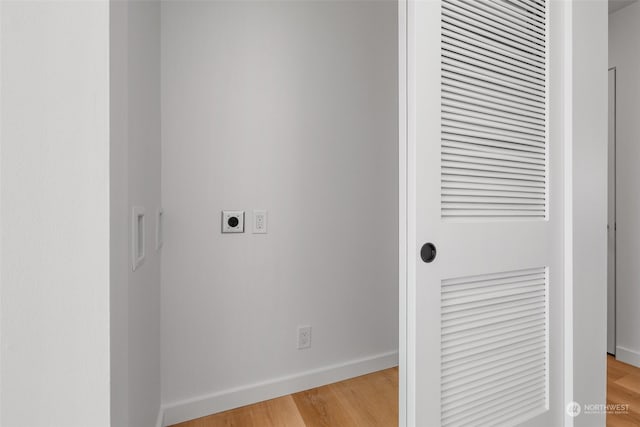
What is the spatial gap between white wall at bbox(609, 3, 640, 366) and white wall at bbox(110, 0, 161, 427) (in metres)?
3.04

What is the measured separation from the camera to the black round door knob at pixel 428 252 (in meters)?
0.96

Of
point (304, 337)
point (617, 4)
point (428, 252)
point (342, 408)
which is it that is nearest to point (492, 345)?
point (428, 252)

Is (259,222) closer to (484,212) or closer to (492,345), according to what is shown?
(484,212)

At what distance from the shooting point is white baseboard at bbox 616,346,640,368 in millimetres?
2126

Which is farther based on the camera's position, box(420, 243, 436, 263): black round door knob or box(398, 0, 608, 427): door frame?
box(398, 0, 608, 427): door frame

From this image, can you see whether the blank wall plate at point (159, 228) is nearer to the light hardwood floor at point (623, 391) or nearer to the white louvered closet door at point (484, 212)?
the white louvered closet door at point (484, 212)

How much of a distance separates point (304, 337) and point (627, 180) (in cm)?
254

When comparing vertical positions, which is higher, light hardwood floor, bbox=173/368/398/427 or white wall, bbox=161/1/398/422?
white wall, bbox=161/1/398/422

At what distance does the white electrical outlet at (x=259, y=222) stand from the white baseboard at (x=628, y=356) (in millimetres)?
2699

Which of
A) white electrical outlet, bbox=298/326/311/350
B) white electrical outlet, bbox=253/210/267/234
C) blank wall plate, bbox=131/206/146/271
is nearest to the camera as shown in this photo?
blank wall plate, bbox=131/206/146/271

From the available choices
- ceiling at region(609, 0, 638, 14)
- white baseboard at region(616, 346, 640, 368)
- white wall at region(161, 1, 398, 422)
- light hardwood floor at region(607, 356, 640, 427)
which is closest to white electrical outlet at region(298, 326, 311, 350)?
white wall at region(161, 1, 398, 422)

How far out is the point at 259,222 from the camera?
159 centimetres

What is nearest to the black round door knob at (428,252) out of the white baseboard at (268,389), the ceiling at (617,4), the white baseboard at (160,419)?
the white baseboard at (268,389)

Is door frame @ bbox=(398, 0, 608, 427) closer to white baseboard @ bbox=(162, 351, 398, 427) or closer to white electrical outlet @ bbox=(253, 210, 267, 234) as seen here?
white baseboard @ bbox=(162, 351, 398, 427)
